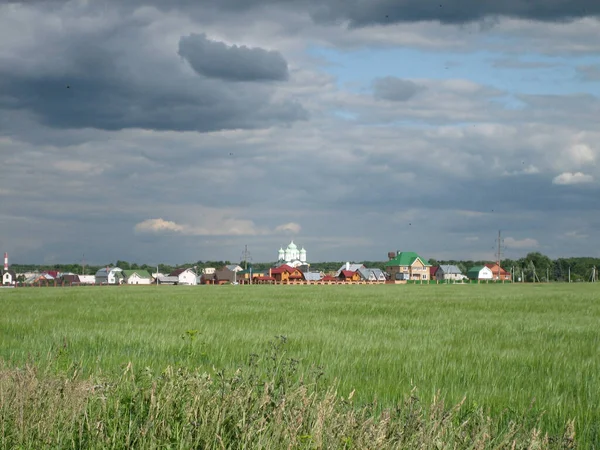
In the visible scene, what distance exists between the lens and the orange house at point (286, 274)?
6093 inches

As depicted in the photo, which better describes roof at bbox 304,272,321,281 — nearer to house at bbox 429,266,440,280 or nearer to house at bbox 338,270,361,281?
house at bbox 338,270,361,281

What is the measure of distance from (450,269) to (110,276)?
97.3 m

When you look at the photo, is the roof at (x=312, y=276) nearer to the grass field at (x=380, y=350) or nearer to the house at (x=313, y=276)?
the house at (x=313, y=276)

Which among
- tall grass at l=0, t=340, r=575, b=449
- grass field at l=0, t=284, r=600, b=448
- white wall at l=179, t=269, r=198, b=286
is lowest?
white wall at l=179, t=269, r=198, b=286

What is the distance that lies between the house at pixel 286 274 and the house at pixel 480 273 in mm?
59341

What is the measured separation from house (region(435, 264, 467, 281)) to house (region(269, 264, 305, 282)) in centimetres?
5217

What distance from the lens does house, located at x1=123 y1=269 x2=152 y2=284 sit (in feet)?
561

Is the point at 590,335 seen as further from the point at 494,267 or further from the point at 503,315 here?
the point at 494,267

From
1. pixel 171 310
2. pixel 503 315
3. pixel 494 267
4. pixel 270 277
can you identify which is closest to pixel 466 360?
pixel 503 315

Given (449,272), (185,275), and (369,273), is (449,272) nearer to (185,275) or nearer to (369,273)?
(369,273)

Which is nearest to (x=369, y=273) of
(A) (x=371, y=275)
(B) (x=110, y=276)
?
(A) (x=371, y=275)

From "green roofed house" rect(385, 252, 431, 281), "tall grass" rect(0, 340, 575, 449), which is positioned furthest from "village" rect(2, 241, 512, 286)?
"tall grass" rect(0, 340, 575, 449)

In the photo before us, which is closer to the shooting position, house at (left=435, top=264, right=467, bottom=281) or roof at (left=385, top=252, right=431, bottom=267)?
roof at (left=385, top=252, right=431, bottom=267)

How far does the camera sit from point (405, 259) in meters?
174
